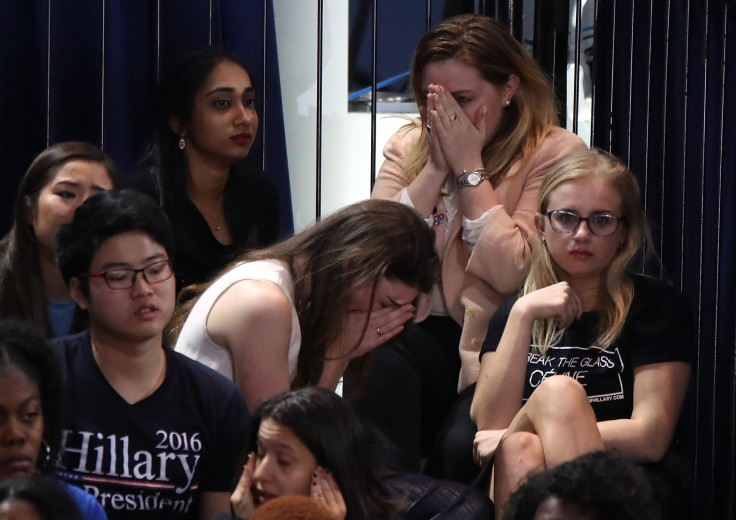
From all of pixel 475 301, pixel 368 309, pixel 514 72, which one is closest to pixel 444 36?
pixel 514 72

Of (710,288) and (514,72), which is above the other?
(514,72)

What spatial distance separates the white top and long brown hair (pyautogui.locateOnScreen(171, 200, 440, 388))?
0.09 feet

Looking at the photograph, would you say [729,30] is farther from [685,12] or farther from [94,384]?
[94,384]

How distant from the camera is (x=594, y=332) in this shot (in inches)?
89.9

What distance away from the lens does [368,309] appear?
6.62 feet

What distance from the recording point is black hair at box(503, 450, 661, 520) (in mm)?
1538

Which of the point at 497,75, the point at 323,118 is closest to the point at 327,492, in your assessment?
the point at 497,75

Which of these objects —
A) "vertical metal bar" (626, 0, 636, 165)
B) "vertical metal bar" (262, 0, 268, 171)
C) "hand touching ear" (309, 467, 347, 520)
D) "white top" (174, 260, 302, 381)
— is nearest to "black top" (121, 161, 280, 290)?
"vertical metal bar" (262, 0, 268, 171)

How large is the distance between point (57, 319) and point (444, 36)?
38.3 inches

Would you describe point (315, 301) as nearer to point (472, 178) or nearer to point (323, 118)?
point (472, 178)

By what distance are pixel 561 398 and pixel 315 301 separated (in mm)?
442

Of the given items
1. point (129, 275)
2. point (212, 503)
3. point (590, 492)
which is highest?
point (129, 275)

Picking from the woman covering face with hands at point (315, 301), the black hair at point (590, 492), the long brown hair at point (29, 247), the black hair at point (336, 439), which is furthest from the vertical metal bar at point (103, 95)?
the black hair at point (590, 492)

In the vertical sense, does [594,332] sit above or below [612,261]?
below
